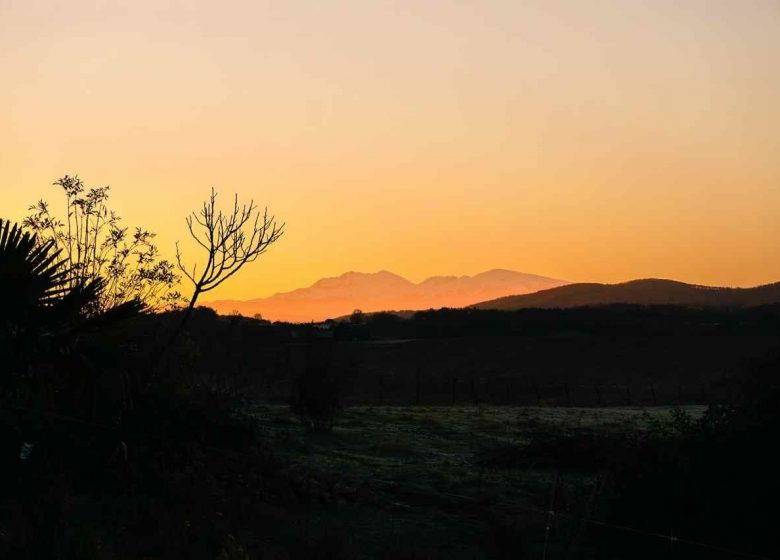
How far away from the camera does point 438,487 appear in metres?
21.2

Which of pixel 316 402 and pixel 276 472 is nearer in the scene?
pixel 276 472

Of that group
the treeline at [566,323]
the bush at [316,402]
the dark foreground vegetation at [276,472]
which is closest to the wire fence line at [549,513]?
the dark foreground vegetation at [276,472]

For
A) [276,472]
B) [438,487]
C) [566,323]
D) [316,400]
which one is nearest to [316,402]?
[316,400]

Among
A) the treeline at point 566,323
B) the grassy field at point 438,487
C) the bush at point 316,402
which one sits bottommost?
the grassy field at point 438,487

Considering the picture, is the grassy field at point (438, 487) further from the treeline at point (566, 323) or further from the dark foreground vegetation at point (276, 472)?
the treeline at point (566, 323)

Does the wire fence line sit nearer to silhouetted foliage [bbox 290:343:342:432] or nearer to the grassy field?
the grassy field

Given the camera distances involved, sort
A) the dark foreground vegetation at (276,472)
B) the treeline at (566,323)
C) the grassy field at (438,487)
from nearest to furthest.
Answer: the dark foreground vegetation at (276,472) → the grassy field at (438,487) → the treeline at (566,323)

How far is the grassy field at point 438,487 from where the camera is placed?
49.8 feet

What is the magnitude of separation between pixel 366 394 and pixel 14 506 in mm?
59773

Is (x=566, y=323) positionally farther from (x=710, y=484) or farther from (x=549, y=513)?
(x=549, y=513)

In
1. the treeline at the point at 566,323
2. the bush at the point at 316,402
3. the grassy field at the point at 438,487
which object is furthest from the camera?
the treeline at the point at 566,323

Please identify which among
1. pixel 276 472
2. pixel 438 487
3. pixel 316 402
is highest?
pixel 316 402

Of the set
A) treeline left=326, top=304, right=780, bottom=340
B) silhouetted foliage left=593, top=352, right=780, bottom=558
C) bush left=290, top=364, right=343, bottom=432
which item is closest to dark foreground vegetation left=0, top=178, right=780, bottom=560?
silhouetted foliage left=593, top=352, right=780, bottom=558

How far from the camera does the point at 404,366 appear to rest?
102 metres
